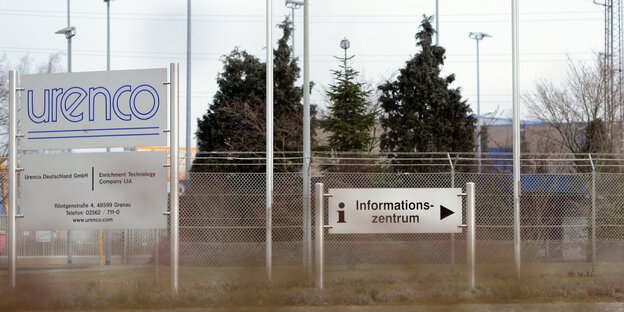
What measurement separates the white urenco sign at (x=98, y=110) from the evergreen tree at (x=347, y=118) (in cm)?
1440

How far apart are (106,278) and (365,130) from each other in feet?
44.6

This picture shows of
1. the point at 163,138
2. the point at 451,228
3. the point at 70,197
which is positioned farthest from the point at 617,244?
the point at 70,197

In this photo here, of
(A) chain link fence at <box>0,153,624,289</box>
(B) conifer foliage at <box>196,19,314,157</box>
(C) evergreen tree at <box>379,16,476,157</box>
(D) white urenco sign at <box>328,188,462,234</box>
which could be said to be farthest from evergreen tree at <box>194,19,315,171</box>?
(D) white urenco sign at <box>328,188,462,234</box>

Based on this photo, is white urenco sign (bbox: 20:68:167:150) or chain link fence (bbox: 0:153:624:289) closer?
white urenco sign (bbox: 20:68:167:150)

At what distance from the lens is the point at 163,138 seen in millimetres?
10227

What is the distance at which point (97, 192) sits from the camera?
10242 mm

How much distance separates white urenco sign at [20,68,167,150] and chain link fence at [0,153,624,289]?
3557 millimetres

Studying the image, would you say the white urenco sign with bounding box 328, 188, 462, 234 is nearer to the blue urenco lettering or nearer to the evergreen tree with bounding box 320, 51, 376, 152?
the blue urenco lettering

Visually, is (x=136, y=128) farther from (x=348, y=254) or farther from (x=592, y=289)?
(x=592, y=289)

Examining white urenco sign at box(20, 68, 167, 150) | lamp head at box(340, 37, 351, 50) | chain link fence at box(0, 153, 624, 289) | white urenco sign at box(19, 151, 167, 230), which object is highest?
lamp head at box(340, 37, 351, 50)

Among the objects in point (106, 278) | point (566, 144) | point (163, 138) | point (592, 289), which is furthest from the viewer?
point (566, 144)

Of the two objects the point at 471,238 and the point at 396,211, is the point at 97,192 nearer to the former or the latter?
the point at 396,211

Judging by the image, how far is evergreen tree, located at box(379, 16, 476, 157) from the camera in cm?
2762

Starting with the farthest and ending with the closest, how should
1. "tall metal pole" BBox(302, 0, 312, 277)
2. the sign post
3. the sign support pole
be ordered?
1. "tall metal pole" BBox(302, 0, 312, 277)
2. the sign post
3. the sign support pole
